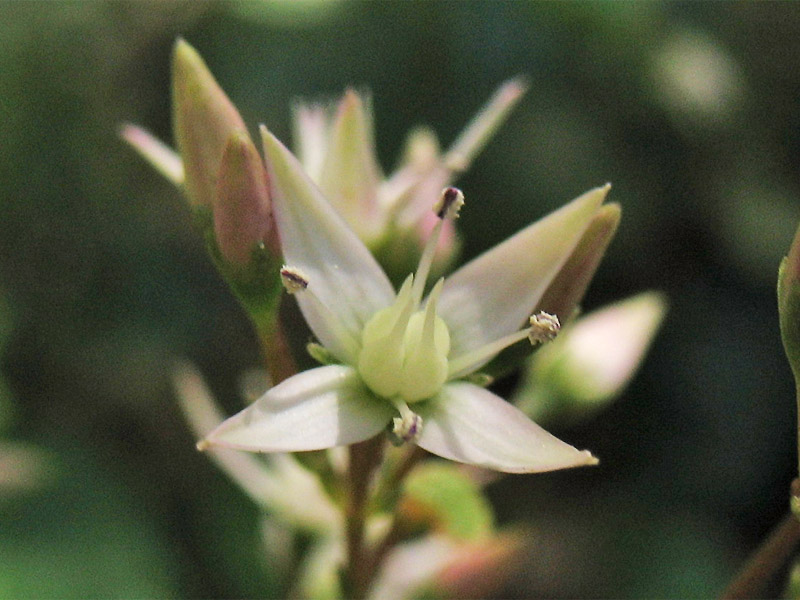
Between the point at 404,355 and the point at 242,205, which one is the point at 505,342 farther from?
the point at 242,205

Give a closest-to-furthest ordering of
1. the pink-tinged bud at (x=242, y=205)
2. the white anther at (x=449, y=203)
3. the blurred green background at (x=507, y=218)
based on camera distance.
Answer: the pink-tinged bud at (x=242, y=205) < the white anther at (x=449, y=203) < the blurred green background at (x=507, y=218)

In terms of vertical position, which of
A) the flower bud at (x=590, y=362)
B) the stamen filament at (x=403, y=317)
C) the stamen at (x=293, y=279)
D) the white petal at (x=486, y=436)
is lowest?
the flower bud at (x=590, y=362)

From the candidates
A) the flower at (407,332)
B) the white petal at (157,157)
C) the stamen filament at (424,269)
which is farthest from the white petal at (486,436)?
the white petal at (157,157)

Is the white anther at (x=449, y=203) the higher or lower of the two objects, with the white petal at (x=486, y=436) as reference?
higher

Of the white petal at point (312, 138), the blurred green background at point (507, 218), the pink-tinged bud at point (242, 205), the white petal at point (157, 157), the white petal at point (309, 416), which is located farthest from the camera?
the blurred green background at point (507, 218)

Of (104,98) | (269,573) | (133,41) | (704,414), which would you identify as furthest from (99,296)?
(704,414)

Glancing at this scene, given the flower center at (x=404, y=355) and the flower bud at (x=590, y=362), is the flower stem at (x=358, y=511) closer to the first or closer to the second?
the flower center at (x=404, y=355)

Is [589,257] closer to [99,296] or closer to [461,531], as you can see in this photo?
[461,531]

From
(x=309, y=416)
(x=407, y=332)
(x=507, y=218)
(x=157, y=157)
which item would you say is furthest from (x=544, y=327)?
(x=507, y=218)
